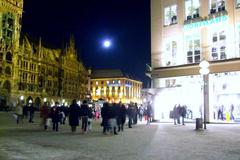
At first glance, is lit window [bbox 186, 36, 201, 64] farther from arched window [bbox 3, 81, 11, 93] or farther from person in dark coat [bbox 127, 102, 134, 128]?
arched window [bbox 3, 81, 11, 93]

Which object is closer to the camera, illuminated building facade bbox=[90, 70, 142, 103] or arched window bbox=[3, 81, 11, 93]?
arched window bbox=[3, 81, 11, 93]

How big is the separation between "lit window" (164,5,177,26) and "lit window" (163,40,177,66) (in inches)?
81.0

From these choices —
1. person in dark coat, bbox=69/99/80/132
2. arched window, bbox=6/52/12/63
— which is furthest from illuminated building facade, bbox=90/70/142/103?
person in dark coat, bbox=69/99/80/132

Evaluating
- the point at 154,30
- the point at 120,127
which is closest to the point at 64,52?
the point at 154,30

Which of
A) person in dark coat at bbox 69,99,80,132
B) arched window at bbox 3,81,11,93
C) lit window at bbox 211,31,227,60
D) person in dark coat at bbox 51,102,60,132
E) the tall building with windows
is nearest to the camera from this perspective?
person in dark coat at bbox 69,99,80,132

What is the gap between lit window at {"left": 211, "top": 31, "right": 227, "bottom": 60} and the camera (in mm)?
29312

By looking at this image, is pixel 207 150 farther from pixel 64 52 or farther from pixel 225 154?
pixel 64 52

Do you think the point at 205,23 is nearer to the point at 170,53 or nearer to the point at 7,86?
the point at 170,53

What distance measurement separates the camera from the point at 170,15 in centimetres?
3366

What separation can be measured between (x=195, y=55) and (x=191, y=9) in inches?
181

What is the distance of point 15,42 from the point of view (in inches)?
3462

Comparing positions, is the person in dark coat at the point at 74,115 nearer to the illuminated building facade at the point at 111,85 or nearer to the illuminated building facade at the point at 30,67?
the illuminated building facade at the point at 30,67

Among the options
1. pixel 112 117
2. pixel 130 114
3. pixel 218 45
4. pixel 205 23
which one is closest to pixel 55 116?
pixel 112 117

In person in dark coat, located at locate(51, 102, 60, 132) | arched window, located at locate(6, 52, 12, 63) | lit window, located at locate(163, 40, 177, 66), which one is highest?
arched window, located at locate(6, 52, 12, 63)
